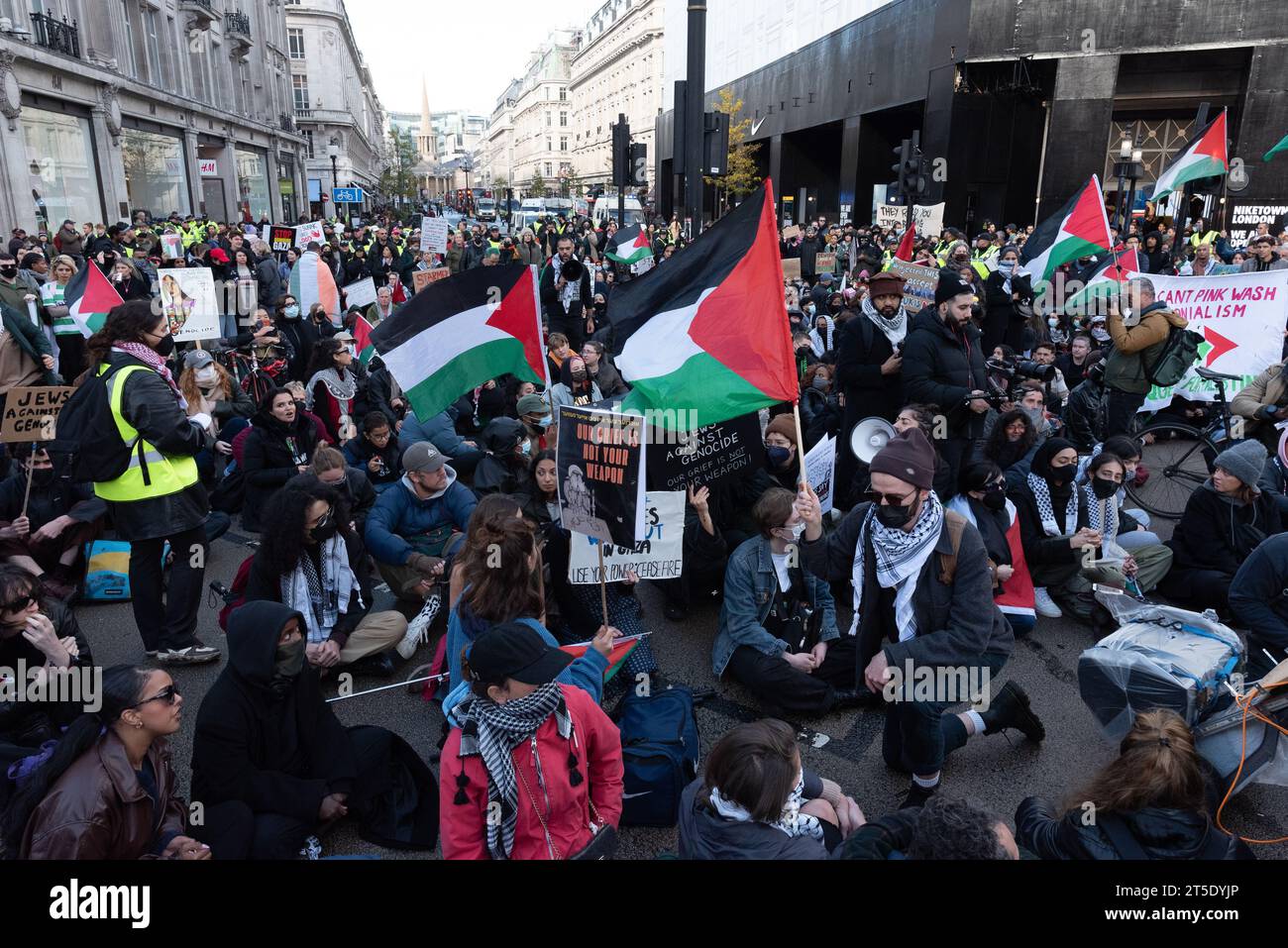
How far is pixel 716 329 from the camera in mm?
4141

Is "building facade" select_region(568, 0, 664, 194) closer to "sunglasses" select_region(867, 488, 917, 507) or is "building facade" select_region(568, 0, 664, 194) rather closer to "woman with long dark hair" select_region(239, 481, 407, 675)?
"woman with long dark hair" select_region(239, 481, 407, 675)

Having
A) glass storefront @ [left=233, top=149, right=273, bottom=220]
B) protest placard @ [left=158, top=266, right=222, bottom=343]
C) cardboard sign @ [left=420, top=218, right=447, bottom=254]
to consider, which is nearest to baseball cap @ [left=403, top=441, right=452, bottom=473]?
Answer: protest placard @ [left=158, top=266, right=222, bottom=343]

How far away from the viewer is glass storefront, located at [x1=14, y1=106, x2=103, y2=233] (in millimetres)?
→ 20469

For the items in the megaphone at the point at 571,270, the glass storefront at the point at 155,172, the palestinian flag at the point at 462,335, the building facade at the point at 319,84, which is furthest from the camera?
the building facade at the point at 319,84

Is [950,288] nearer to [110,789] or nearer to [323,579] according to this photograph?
[323,579]

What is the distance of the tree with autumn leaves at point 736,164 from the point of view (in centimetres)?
3838

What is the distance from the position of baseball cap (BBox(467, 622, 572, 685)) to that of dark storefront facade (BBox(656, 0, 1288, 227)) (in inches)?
777

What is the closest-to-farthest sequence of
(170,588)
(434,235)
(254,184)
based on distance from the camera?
(170,588), (434,235), (254,184)

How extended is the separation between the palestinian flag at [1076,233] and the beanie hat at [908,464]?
6.85 metres

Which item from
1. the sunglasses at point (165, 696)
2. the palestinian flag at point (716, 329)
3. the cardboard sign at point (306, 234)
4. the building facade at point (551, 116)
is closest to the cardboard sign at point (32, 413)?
the sunglasses at point (165, 696)

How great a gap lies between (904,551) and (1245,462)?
308cm

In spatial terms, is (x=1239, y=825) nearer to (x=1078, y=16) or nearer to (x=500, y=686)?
(x=500, y=686)

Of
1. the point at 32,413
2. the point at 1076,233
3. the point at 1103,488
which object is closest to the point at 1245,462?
the point at 1103,488

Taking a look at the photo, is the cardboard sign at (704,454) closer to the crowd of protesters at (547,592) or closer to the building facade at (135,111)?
the crowd of protesters at (547,592)
